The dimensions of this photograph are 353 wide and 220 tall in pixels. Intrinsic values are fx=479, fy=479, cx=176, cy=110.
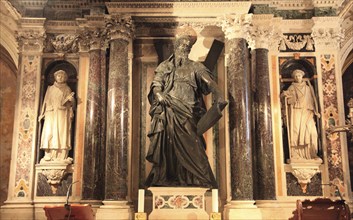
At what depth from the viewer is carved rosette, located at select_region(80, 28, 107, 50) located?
11.1m

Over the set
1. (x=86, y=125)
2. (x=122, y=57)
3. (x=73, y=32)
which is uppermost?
(x=73, y=32)

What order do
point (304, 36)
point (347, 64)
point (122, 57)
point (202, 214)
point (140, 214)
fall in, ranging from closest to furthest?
point (140, 214)
point (202, 214)
point (122, 57)
point (304, 36)
point (347, 64)

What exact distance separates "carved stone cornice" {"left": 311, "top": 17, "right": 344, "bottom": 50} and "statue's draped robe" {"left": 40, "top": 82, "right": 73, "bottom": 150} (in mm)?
5965

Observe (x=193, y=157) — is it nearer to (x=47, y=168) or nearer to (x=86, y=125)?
(x=86, y=125)

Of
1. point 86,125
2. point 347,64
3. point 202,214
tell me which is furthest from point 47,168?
point 347,64

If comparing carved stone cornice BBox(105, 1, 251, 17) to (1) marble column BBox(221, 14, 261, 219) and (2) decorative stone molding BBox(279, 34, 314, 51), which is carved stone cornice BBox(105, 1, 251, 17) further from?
(2) decorative stone molding BBox(279, 34, 314, 51)

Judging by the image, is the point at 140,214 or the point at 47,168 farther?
the point at 47,168

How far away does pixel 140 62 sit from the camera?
11.6 m

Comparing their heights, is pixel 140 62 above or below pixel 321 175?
above

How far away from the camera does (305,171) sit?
10516 millimetres

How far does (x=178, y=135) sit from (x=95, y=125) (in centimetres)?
194

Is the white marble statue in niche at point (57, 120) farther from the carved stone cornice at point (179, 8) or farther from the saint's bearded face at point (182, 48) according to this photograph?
the saint's bearded face at point (182, 48)

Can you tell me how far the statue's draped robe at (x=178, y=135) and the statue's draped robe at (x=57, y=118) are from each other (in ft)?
6.62

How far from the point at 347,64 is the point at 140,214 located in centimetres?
888
